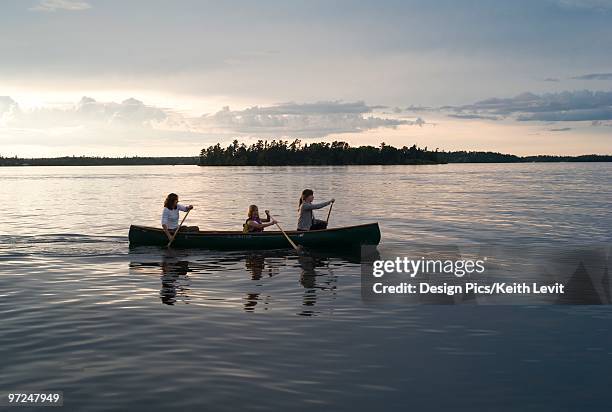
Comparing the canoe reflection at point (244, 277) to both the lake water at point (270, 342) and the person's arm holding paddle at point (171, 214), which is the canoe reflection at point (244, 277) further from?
the person's arm holding paddle at point (171, 214)

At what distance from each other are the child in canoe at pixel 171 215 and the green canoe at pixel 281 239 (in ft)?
1.45

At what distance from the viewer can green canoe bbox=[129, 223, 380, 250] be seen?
71.8 ft

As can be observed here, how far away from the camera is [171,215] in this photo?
2280 centimetres

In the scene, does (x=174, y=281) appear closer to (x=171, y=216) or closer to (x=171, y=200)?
(x=171, y=200)

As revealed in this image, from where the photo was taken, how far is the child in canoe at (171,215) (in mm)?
22325

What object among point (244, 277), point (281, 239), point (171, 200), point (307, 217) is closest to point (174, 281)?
point (244, 277)

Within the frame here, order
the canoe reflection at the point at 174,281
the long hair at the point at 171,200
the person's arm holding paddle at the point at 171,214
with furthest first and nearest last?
1. the person's arm holding paddle at the point at 171,214
2. the long hair at the point at 171,200
3. the canoe reflection at the point at 174,281

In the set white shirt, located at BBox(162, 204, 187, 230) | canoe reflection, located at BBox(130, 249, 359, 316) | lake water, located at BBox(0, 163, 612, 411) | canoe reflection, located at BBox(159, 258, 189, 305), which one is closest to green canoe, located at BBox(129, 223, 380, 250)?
canoe reflection, located at BBox(130, 249, 359, 316)

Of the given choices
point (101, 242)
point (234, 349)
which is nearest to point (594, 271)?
point (234, 349)

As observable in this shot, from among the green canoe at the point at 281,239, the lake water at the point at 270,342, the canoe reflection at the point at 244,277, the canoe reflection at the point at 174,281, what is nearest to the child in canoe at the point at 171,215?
the green canoe at the point at 281,239

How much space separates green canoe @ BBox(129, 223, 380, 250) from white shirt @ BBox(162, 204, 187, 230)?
62 centimetres

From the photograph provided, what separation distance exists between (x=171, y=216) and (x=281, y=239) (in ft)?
14.4

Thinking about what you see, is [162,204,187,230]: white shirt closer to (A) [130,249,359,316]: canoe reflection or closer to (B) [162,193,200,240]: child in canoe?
(B) [162,193,200,240]: child in canoe

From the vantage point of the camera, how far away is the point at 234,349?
1015 cm
